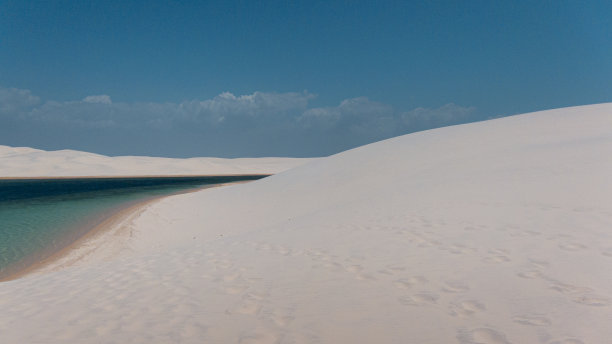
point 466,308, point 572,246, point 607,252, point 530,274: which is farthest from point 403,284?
point 607,252

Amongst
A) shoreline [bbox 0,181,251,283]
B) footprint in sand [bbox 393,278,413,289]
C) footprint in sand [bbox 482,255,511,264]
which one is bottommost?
shoreline [bbox 0,181,251,283]

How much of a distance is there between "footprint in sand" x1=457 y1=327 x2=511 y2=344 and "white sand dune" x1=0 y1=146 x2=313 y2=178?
269 ft

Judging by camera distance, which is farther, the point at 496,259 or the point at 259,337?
the point at 496,259

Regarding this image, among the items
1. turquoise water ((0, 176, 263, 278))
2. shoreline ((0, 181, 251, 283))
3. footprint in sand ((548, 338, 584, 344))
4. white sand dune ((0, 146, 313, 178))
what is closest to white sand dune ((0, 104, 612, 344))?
footprint in sand ((548, 338, 584, 344))

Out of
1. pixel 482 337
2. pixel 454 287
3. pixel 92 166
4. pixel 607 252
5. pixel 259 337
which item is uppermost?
pixel 92 166

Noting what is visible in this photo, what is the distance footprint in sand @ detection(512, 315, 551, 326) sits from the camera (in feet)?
9.85

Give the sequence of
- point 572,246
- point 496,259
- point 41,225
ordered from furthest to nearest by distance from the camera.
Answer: point 41,225, point 572,246, point 496,259

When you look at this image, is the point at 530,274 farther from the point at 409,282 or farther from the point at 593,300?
the point at 409,282

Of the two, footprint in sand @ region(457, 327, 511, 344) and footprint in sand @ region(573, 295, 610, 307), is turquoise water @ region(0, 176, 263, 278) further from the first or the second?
footprint in sand @ region(573, 295, 610, 307)

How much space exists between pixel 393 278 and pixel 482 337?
1.53 metres

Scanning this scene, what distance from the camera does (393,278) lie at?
4395 millimetres

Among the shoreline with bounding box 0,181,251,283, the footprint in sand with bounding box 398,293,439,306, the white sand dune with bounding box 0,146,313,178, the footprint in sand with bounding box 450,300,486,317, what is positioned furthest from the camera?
the white sand dune with bounding box 0,146,313,178

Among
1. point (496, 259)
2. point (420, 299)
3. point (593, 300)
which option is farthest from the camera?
point (496, 259)

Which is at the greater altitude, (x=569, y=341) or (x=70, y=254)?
(x=569, y=341)
